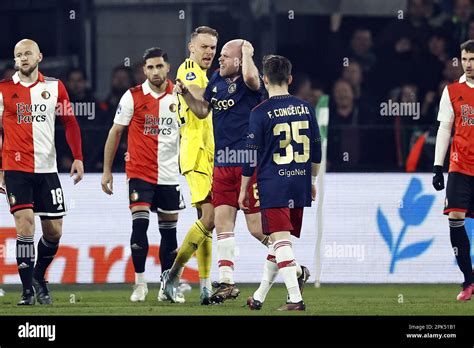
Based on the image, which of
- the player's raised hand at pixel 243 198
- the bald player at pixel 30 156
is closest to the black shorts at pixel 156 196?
the bald player at pixel 30 156

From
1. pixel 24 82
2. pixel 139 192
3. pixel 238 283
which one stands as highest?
pixel 24 82

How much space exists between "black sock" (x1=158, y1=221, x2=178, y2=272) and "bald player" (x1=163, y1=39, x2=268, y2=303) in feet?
4.41

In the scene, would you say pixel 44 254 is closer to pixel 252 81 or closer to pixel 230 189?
pixel 230 189

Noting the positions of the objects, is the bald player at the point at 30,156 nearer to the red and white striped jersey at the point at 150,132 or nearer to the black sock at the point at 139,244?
the red and white striped jersey at the point at 150,132

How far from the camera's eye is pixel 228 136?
12.4m

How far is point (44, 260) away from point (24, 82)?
1630mm

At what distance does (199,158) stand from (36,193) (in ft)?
5.01

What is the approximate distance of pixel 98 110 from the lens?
18859 mm

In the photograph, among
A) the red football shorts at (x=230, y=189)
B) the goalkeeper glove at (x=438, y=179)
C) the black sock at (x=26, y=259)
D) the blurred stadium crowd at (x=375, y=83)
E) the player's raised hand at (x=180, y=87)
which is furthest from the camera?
the blurred stadium crowd at (x=375, y=83)

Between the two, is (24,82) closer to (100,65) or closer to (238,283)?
(238,283)

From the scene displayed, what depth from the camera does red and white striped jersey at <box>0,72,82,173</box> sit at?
13.1 meters

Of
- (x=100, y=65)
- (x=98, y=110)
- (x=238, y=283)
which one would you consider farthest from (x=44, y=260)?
(x=100, y=65)

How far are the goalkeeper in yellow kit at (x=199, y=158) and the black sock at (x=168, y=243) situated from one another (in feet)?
2.54

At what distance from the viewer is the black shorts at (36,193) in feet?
42.6
